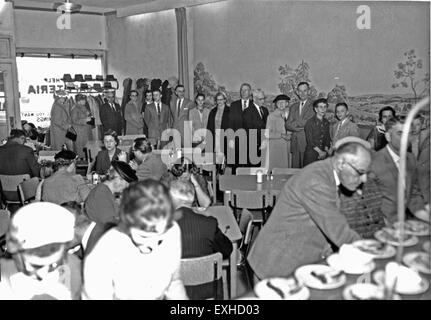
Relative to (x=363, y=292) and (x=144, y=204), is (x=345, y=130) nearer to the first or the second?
(x=363, y=292)

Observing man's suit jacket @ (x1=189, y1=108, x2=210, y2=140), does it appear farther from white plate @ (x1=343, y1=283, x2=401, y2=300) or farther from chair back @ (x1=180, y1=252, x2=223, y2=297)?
white plate @ (x1=343, y1=283, x2=401, y2=300)

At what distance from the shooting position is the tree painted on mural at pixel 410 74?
7.45 m

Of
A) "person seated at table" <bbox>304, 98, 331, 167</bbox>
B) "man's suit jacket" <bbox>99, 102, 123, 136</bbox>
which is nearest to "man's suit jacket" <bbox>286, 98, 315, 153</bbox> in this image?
"person seated at table" <bbox>304, 98, 331, 167</bbox>

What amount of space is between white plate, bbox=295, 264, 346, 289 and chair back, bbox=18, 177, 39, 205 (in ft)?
13.5

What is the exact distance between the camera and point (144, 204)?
1931mm

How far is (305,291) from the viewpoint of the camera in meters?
2.29

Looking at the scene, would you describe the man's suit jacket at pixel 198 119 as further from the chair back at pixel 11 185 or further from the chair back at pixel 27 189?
the chair back at pixel 27 189

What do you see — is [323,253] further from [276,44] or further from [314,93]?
[276,44]

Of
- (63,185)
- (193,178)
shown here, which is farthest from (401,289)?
(63,185)

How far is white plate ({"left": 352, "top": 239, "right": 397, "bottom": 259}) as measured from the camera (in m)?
2.33

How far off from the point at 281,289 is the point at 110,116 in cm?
996

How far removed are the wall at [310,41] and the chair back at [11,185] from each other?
502 centimetres

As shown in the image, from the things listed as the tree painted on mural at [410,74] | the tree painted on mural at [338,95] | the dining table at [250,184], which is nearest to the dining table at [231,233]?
the dining table at [250,184]
